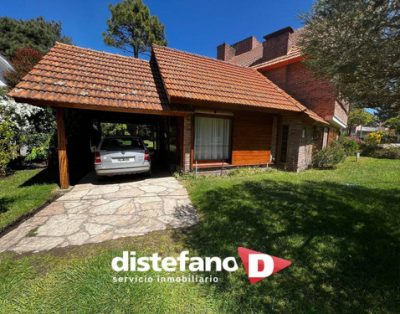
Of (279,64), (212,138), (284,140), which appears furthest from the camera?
(279,64)

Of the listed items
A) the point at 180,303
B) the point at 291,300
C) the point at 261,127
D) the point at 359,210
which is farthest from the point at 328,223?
the point at 261,127

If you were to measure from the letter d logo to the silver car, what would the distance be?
5.14 meters

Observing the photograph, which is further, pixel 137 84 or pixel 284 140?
pixel 284 140

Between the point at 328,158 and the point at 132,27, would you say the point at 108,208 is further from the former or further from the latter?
the point at 132,27

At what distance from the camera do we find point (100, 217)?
179 inches

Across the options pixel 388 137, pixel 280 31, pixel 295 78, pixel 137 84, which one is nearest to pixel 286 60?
pixel 295 78

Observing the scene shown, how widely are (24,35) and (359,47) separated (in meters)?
35.3

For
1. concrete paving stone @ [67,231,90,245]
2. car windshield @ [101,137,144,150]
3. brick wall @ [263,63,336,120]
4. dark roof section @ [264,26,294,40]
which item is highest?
dark roof section @ [264,26,294,40]

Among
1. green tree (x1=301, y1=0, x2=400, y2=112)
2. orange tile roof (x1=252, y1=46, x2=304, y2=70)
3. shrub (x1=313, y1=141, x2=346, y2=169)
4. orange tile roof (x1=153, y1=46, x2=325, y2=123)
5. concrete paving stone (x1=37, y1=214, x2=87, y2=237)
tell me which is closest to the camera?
green tree (x1=301, y1=0, x2=400, y2=112)

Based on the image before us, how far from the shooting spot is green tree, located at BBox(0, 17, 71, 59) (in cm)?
2373

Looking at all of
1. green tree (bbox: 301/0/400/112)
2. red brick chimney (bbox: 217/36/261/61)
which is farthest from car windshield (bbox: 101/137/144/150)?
red brick chimney (bbox: 217/36/261/61)

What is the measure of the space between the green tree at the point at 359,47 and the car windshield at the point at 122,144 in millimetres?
6082

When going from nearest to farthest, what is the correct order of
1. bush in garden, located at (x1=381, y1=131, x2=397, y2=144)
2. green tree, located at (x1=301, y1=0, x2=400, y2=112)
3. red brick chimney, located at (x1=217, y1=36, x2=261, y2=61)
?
green tree, located at (x1=301, y1=0, x2=400, y2=112) → red brick chimney, located at (x1=217, y1=36, x2=261, y2=61) → bush in garden, located at (x1=381, y1=131, x2=397, y2=144)

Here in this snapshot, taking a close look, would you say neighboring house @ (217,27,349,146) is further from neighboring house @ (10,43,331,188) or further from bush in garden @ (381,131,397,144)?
bush in garden @ (381,131,397,144)
